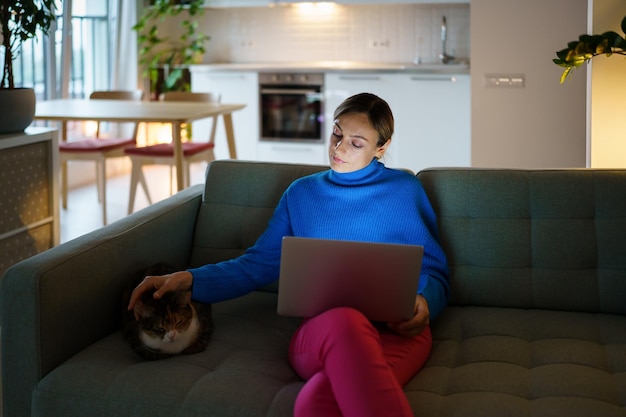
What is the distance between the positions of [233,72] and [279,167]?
490 cm

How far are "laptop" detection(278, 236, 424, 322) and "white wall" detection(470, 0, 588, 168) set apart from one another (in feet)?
9.87

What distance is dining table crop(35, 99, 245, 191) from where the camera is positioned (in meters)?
5.16

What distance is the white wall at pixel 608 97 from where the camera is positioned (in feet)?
10.7

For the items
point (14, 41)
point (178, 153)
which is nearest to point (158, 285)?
point (14, 41)

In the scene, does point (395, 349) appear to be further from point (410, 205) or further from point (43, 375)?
point (43, 375)

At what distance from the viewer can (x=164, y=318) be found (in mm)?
2279

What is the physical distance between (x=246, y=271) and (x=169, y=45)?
6.21 metres

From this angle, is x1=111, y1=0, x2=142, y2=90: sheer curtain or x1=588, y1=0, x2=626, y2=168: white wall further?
x1=111, y1=0, x2=142, y2=90: sheer curtain

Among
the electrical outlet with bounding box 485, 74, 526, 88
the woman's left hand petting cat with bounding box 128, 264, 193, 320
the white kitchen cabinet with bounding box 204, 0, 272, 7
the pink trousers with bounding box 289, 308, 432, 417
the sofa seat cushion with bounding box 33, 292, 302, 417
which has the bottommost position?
the sofa seat cushion with bounding box 33, 292, 302, 417

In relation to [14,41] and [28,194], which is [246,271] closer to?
[28,194]

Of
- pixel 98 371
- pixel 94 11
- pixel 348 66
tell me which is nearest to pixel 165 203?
pixel 98 371

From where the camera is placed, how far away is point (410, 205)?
2.49 metres

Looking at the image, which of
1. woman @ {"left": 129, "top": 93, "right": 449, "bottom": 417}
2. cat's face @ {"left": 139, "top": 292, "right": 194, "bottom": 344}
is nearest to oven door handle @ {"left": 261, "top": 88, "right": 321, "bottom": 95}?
woman @ {"left": 129, "top": 93, "right": 449, "bottom": 417}

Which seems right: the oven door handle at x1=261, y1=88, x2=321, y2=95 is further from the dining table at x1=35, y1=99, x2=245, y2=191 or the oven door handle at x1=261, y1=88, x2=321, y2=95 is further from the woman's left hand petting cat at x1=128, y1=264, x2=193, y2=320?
the woman's left hand petting cat at x1=128, y1=264, x2=193, y2=320
